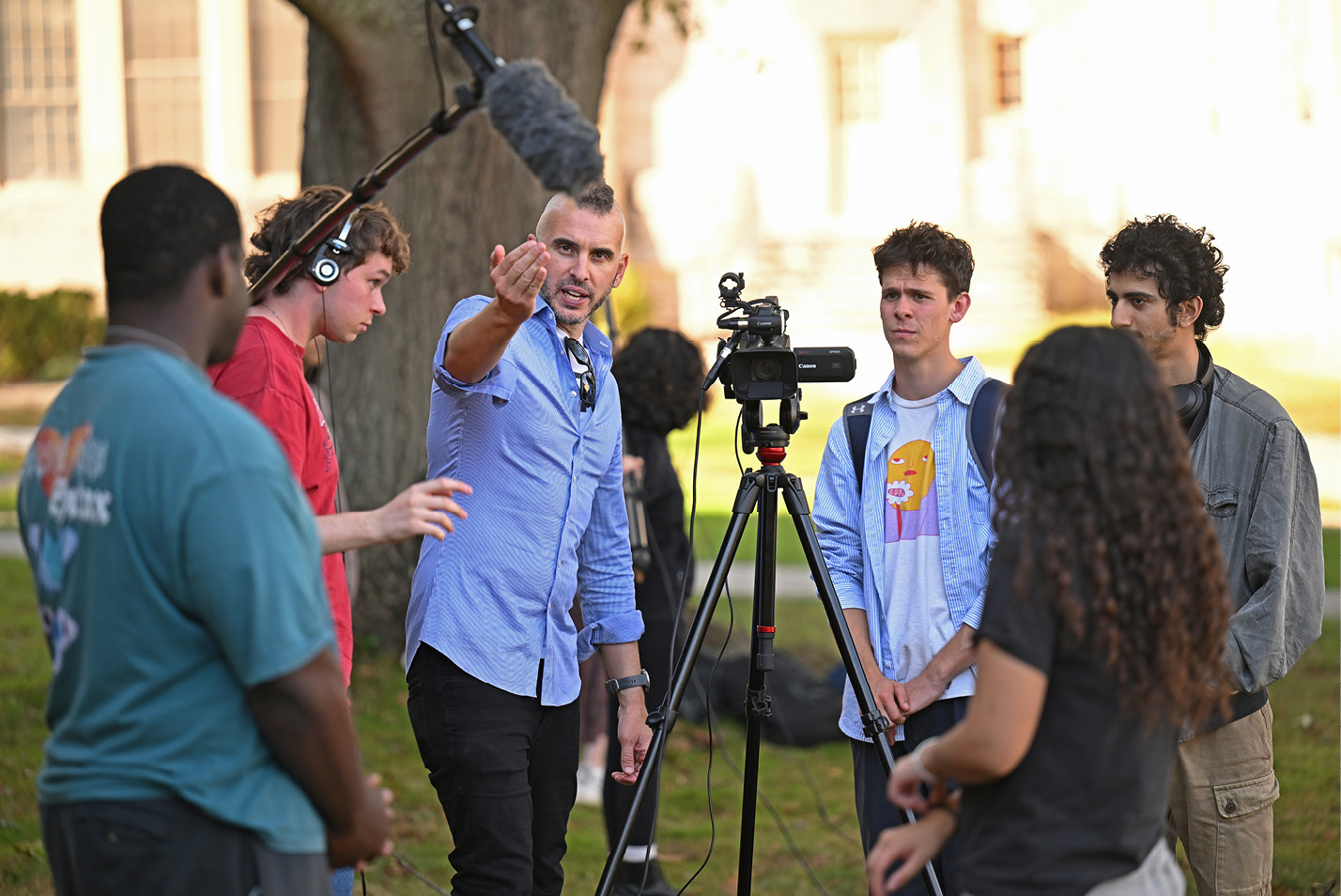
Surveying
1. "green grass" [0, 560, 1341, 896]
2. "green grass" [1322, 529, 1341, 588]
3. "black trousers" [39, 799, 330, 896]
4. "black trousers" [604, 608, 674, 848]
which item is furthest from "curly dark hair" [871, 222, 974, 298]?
"green grass" [1322, 529, 1341, 588]

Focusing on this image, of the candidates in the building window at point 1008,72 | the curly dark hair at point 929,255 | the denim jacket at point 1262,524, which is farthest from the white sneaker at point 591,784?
the building window at point 1008,72

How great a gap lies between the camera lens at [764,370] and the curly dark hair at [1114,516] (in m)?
1.23

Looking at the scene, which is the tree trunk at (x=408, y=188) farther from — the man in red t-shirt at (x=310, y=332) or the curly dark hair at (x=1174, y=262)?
the curly dark hair at (x=1174, y=262)

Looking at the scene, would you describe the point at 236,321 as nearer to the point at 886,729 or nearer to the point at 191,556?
the point at 191,556

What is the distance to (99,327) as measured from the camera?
1858cm

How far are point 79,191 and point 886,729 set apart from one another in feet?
67.4

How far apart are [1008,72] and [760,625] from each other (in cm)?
2181

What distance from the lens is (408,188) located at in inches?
259

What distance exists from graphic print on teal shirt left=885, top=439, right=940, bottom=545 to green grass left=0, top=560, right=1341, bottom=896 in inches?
81.9

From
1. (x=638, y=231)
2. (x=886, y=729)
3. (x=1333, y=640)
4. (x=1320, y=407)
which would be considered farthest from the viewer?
(x=638, y=231)

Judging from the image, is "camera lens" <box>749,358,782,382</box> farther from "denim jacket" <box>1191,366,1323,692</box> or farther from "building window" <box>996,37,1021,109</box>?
"building window" <box>996,37,1021,109</box>

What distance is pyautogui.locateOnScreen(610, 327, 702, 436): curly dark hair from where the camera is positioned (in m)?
5.00

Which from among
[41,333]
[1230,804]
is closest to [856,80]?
[41,333]

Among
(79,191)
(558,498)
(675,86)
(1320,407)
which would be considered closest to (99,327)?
(79,191)
